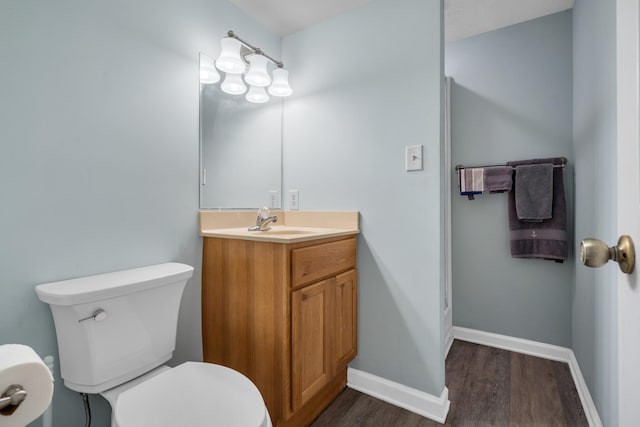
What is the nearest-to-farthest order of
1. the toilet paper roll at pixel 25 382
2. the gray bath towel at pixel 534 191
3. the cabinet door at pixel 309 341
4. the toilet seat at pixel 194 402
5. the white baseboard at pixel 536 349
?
the toilet paper roll at pixel 25 382 → the toilet seat at pixel 194 402 → the cabinet door at pixel 309 341 → the white baseboard at pixel 536 349 → the gray bath towel at pixel 534 191

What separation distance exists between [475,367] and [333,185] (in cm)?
150

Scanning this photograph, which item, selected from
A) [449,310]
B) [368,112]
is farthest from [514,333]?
[368,112]

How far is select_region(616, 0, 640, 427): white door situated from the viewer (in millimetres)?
464

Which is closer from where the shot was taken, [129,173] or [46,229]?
[46,229]

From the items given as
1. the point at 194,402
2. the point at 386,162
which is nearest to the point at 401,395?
the point at 194,402

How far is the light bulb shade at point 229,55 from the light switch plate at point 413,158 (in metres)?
1.04

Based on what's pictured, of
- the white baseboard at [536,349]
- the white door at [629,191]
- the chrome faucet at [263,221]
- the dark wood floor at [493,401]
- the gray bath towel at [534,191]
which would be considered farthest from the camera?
the gray bath towel at [534,191]

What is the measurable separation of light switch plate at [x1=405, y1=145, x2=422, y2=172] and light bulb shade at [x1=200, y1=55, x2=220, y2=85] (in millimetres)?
1128

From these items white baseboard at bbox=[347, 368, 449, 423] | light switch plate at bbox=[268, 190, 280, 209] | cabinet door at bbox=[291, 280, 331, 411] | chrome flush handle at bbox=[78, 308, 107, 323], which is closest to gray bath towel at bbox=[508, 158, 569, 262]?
white baseboard at bbox=[347, 368, 449, 423]

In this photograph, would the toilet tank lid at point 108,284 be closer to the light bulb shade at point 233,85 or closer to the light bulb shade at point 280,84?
the light bulb shade at point 233,85

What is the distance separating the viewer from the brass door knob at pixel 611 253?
1.60ft

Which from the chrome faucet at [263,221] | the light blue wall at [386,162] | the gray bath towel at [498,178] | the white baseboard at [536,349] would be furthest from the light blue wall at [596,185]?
the chrome faucet at [263,221]

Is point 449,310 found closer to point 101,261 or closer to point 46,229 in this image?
point 101,261

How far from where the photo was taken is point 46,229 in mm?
1048
